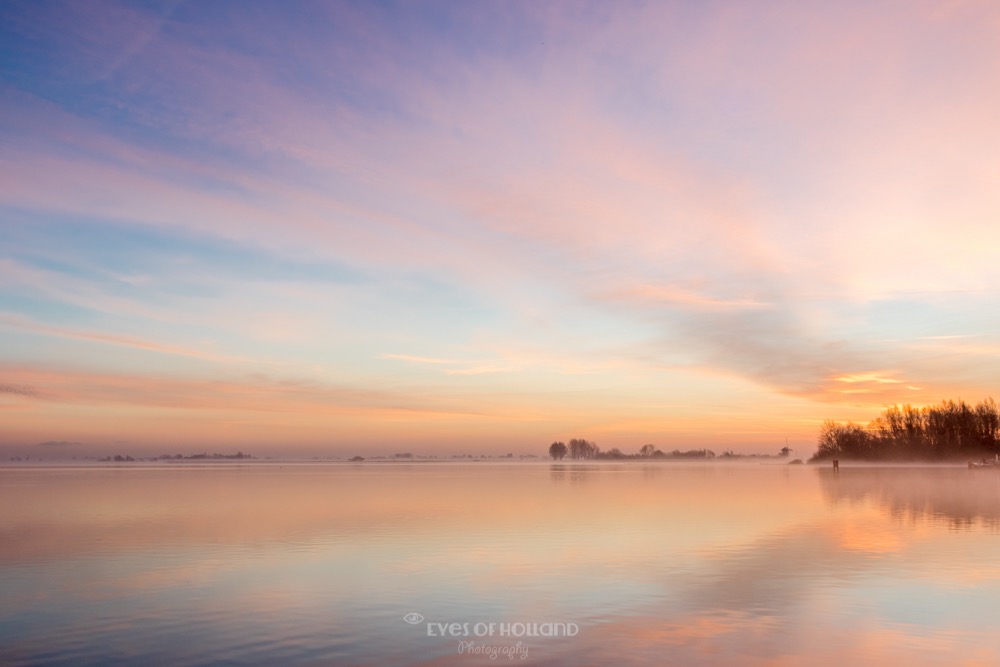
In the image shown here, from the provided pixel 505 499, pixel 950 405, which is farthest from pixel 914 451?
pixel 505 499

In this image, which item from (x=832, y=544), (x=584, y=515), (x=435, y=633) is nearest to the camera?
(x=435, y=633)

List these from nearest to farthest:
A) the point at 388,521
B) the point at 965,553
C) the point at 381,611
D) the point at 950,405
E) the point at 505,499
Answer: the point at 381,611, the point at 965,553, the point at 388,521, the point at 505,499, the point at 950,405

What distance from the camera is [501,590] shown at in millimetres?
21359

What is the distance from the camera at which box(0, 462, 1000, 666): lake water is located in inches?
609

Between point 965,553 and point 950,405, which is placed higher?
point 950,405

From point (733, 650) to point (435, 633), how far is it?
6.44m

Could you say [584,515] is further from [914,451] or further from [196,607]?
[914,451]

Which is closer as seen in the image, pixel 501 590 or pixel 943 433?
pixel 501 590

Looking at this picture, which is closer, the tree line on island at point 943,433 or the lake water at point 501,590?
the lake water at point 501,590

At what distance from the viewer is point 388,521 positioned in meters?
40.0

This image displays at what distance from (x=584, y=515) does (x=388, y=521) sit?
460 inches

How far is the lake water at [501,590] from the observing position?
1548cm

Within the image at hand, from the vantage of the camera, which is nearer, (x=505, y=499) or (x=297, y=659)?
(x=297, y=659)

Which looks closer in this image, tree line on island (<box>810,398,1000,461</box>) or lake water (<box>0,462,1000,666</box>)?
lake water (<box>0,462,1000,666</box>)
